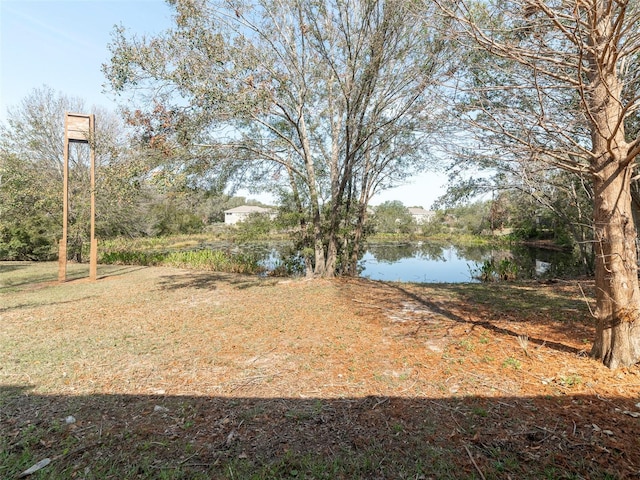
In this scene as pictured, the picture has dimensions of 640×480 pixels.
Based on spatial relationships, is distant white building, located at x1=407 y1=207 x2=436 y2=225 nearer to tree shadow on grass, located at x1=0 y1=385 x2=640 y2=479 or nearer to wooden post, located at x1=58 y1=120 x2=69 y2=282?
wooden post, located at x1=58 y1=120 x2=69 y2=282

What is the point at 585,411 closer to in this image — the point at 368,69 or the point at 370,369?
the point at 370,369

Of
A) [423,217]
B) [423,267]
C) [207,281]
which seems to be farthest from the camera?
[423,217]

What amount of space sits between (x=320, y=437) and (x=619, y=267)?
3.05 m

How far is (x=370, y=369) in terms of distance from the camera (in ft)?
10.8

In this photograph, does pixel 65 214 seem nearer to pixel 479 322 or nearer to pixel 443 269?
pixel 479 322

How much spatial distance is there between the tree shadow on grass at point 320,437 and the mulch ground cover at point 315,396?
0.04ft

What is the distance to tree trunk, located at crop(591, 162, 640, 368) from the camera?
2.95 meters

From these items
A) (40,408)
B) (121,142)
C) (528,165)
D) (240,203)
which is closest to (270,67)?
(121,142)

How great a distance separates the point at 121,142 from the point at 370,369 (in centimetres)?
658

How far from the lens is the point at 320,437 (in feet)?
7.27

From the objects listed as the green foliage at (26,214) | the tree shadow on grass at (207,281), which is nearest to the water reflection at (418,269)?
the tree shadow on grass at (207,281)

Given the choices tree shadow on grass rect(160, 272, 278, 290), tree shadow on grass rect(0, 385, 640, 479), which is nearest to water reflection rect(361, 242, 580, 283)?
tree shadow on grass rect(160, 272, 278, 290)

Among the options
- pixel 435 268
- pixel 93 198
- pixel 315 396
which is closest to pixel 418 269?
pixel 435 268

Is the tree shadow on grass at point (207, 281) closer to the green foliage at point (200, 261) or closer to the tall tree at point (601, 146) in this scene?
the green foliage at point (200, 261)
